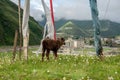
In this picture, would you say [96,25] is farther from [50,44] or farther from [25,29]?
[25,29]

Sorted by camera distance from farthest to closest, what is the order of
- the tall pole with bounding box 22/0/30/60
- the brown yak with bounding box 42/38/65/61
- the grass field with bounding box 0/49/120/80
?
the tall pole with bounding box 22/0/30/60 < the brown yak with bounding box 42/38/65/61 < the grass field with bounding box 0/49/120/80

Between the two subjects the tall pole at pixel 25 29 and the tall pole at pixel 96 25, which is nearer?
the tall pole at pixel 96 25

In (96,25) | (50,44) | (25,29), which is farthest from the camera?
(25,29)

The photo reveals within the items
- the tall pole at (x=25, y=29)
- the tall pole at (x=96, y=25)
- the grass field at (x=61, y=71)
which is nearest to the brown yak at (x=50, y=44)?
the tall pole at (x=25, y=29)

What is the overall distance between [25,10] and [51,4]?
71.8 inches

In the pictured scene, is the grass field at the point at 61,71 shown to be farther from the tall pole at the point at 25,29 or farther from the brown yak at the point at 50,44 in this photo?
the tall pole at the point at 25,29

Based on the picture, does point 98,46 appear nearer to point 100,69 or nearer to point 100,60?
point 100,60

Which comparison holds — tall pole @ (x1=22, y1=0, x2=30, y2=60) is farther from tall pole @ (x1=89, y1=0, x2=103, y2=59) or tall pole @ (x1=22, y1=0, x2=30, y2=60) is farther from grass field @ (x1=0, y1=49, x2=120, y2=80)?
tall pole @ (x1=89, y1=0, x2=103, y2=59)

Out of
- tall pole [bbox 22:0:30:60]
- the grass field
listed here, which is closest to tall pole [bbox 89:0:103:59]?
the grass field

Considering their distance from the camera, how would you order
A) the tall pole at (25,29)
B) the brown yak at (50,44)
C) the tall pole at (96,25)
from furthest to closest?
the tall pole at (25,29) < the tall pole at (96,25) < the brown yak at (50,44)

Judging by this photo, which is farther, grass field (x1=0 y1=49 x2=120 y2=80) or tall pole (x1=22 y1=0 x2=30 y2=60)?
tall pole (x1=22 y1=0 x2=30 y2=60)

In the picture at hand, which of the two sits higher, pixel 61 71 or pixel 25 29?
pixel 25 29

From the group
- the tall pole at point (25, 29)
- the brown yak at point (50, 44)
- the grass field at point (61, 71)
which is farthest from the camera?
the tall pole at point (25, 29)

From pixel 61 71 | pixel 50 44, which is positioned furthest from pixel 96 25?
pixel 61 71
